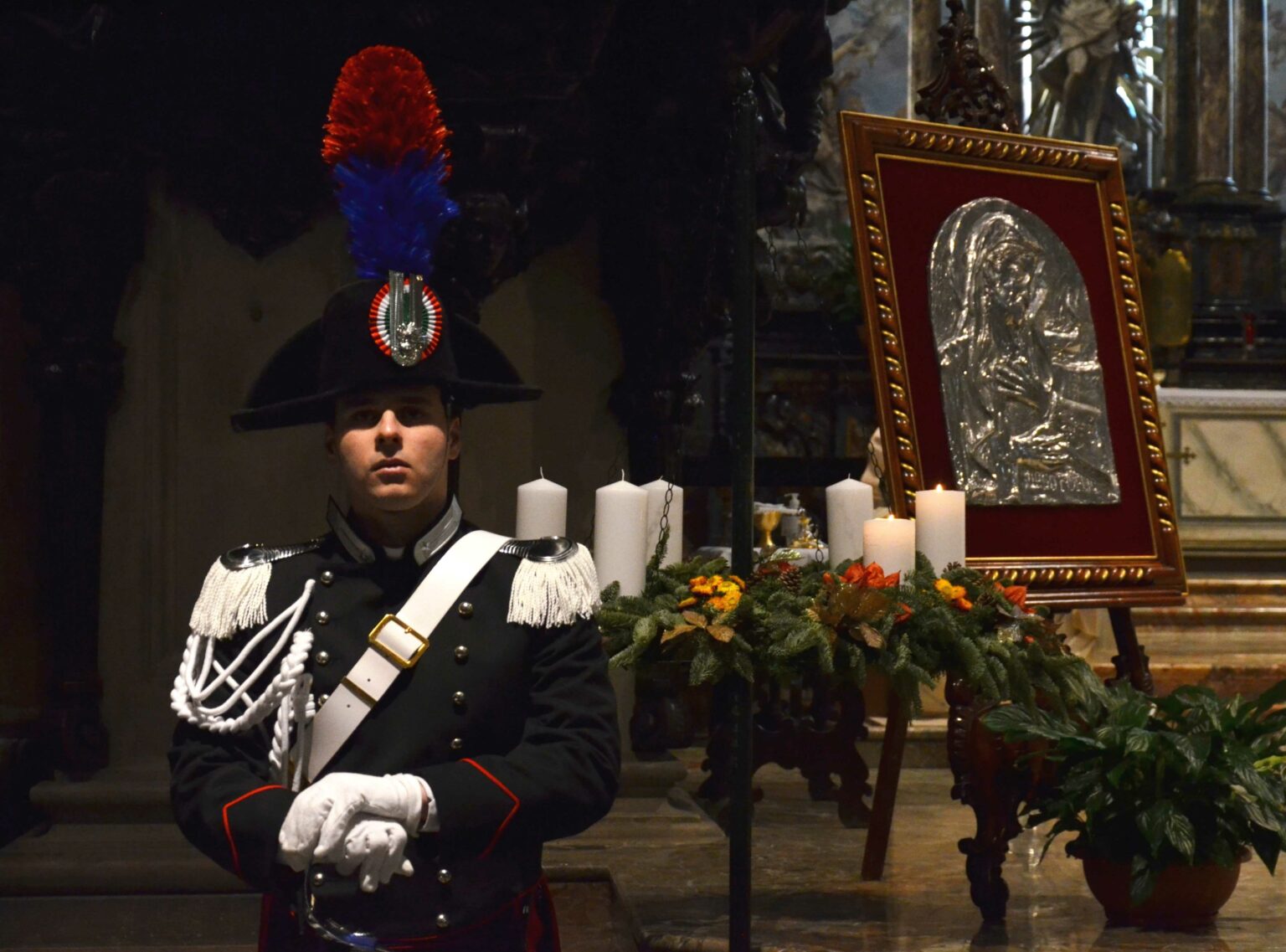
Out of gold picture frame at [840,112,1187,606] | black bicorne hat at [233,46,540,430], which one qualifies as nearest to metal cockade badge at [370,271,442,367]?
black bicorne hat at [233,46,540,430]

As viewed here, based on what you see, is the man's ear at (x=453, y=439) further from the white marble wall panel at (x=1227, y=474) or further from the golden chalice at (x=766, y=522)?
the white marble wall panel at (x=1227, y=474)

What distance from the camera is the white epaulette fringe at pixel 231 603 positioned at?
2.13m

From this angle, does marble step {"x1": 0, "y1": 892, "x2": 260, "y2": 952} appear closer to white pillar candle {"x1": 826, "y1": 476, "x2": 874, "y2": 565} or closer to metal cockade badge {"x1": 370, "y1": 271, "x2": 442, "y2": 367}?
white pillar candle {"x1": 826, "y1": 476, "x2": 874, "y2": 565}

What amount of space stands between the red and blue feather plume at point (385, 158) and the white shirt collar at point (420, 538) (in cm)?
33

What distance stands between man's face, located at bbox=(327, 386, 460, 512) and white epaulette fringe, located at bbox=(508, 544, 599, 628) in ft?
0.53

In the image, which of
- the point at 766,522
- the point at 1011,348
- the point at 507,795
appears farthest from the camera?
the point at 766,522

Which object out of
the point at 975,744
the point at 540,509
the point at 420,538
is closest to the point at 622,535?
the point at 540,509

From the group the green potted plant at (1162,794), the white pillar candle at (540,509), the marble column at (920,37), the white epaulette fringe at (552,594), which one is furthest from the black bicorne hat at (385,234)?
the marble column at (920,37)

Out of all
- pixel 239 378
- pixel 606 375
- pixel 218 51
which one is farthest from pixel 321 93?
pixel 606 375

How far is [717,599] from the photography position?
3301mm

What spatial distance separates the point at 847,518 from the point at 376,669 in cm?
189

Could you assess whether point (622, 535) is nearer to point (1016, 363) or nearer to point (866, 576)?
point (866, 576)

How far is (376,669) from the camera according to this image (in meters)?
2.09

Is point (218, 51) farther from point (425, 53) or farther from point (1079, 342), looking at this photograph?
point (1079, 342)
